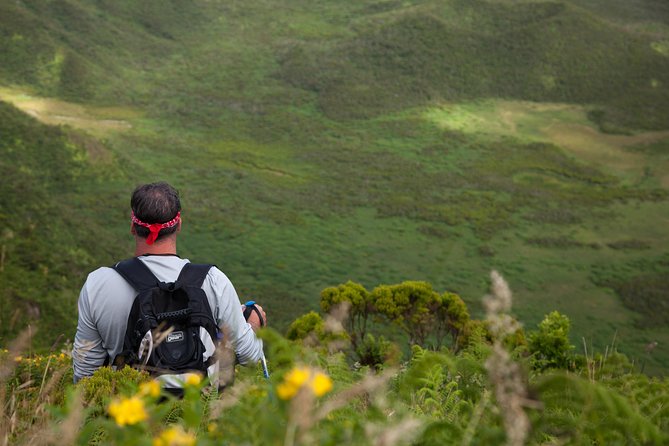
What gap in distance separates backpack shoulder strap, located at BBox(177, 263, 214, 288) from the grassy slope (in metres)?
12.0

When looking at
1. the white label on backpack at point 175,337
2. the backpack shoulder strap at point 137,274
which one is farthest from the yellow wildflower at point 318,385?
the backpack shoulder strap at point 137,274

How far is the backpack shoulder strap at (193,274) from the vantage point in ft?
9.43

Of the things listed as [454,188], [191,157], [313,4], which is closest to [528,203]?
[454,188]

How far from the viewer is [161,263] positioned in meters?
2.97

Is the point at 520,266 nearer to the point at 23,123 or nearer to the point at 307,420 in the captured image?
the point at 23,123

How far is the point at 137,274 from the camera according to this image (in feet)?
9.52

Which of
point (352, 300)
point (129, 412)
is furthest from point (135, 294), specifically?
point (352, 300)

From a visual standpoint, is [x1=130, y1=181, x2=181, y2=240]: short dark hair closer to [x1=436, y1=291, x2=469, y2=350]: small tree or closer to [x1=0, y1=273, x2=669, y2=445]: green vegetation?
[x1=0, y1=273, x2=669, y2=445]: green vegetation

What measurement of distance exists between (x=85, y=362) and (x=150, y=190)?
2.65 feet

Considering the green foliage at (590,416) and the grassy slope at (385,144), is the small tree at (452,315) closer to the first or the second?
the grassy slope at (385,144)

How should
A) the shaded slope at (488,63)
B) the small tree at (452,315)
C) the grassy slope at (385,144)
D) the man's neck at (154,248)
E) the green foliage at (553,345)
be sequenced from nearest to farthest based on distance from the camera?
1. the man's neck at (154,248)
2. the green foliage at (553,345)
3. the small tree at (452,315)
4. the grassy slope at (385,144)
5. the shaded slope at (488,63)

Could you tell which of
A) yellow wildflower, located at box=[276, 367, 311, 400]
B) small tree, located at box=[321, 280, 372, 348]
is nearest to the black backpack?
yellow wildflower, located at box=[276, 367, 311, 400]

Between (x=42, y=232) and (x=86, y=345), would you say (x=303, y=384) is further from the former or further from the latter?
(x=42, y=232)

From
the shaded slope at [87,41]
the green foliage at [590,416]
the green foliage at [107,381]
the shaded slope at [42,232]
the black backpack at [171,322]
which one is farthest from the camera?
the shaded slope at [87,41]
